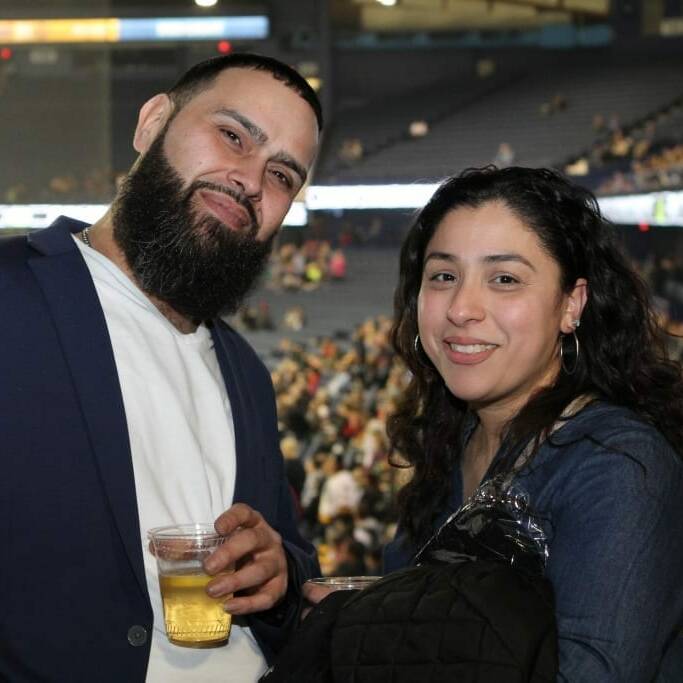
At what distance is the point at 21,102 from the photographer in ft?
13.0

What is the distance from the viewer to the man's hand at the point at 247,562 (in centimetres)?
112

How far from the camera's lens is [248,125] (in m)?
1.49

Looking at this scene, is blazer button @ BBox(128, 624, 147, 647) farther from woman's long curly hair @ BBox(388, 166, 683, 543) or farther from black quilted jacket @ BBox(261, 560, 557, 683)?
woman's long curly hair @ BBox(388, 166, 683, 543)

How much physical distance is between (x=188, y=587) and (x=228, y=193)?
544 millimetres

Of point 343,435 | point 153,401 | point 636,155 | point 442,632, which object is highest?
point 636,155

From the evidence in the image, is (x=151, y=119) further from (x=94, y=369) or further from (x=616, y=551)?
(x=616, y=551)

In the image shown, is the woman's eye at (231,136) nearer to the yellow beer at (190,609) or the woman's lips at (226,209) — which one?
the woman's lips at (226,209)

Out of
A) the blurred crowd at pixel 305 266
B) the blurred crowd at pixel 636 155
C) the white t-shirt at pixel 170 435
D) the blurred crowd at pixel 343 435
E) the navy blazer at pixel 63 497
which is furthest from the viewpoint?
the blurred crowd at pixel 305 266

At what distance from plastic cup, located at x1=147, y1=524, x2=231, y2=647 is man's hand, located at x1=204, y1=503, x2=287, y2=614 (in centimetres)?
1

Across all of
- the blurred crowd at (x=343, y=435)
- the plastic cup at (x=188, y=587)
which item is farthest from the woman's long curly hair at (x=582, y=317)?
the blurred crowd at (x=343, y=435)

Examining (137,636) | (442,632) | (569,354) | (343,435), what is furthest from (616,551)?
(343,435)

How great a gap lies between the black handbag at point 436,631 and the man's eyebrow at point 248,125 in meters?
0.68

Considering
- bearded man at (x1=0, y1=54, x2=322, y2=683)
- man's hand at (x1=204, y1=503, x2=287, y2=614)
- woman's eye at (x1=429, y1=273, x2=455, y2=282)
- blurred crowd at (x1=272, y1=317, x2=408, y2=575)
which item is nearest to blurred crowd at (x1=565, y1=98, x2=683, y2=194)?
blurred crowd at (x1=272, y1=317, x2=408, y2=575)

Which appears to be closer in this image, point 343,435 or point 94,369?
point 94,369
